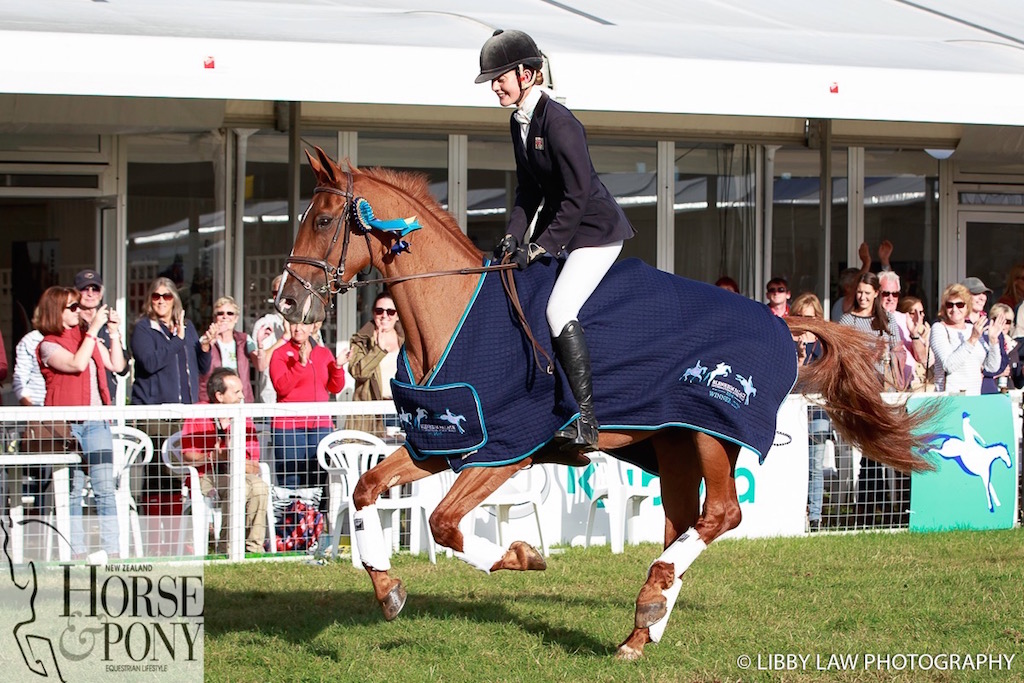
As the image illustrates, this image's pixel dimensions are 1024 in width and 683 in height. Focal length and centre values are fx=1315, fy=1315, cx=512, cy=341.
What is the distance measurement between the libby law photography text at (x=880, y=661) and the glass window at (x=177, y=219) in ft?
24.5

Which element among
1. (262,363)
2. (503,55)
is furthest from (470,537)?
(262,363)

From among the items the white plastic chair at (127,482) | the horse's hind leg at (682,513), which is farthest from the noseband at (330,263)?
the white plastic chair at (127,482)

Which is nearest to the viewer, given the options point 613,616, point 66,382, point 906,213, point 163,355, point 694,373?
point 694,373

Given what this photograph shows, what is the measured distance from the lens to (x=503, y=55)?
5.24m

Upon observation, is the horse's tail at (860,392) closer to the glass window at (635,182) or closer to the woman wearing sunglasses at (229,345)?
the woman wearing sunglasses at (229,345)

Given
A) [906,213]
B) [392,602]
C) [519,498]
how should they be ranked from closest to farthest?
[392,602], [519,498], [906,213]

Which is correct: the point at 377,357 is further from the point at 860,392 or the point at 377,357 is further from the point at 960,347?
the point at 960,347

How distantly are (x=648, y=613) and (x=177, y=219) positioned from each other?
24.6ft

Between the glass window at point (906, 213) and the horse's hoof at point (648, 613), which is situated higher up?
the glass window at point (906, 213)

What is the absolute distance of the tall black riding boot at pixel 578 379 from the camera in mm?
5234

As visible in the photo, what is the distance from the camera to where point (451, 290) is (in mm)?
5410

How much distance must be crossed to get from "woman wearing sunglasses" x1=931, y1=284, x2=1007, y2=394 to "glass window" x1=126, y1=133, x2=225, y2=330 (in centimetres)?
609

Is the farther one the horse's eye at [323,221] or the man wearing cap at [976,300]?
the man wearing cap at [976,300]

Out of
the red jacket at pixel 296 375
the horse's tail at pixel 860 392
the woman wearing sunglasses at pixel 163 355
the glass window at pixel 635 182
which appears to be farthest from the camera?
the glass window at pixel 635 182
